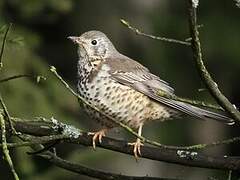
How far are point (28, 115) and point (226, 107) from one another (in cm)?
315

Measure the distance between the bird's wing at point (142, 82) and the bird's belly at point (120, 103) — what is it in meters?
0.04

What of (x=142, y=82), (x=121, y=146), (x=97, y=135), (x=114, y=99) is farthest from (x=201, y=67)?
(x=142, y=82)

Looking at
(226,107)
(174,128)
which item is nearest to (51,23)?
(174,128)

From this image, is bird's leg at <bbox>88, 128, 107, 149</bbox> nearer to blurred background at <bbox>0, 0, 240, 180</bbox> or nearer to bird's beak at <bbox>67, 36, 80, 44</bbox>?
bird's beak at <bbox>67, 36, 80, 44</bbox>

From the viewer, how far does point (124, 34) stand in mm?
9625

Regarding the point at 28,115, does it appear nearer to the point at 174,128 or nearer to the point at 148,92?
the point at 148,92

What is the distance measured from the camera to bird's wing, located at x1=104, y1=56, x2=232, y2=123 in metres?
5.18

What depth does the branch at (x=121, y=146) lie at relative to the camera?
12.0 ft

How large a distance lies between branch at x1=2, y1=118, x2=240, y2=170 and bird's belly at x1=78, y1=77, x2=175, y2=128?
921 mm

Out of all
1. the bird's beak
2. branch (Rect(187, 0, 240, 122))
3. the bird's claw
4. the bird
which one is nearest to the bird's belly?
the bird

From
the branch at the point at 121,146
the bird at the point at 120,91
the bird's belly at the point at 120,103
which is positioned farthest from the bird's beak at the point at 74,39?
the branch at the point at 121,146

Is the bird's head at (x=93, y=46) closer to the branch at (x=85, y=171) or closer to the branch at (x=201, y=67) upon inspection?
the branch at (x=85, y=171)

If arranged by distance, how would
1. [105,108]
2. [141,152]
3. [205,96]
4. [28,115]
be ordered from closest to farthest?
[141,152], [105,108], [28,115], [205,96]

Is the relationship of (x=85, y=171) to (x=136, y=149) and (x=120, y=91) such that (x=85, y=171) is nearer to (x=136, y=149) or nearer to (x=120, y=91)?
(x=136, y=149)
